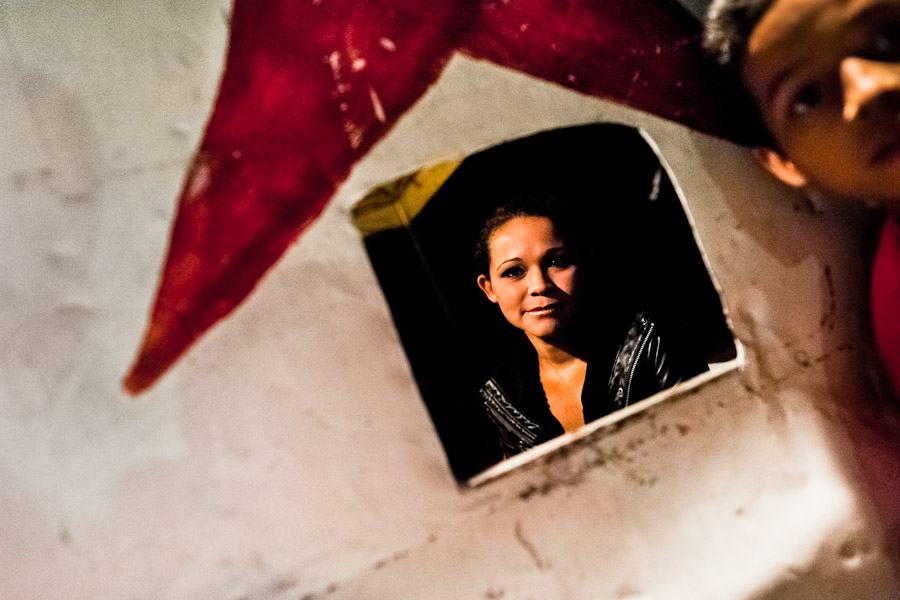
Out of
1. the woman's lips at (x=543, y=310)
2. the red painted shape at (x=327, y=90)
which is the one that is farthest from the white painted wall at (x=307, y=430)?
the woman's lips at (x=543, y=310)

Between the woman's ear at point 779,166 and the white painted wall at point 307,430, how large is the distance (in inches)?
3.4

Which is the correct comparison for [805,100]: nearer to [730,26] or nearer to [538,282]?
[730,26]

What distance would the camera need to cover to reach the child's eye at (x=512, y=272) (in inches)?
20.6

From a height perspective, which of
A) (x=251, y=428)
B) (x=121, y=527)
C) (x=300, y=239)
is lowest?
(x=121, y=527)

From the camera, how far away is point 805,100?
51 cm

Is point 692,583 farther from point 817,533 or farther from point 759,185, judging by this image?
point 759,185

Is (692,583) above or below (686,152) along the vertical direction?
below

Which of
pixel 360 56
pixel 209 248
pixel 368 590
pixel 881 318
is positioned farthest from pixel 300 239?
pixel 881 318

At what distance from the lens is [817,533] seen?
1.67ft

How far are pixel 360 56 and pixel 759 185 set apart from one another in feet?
1.41

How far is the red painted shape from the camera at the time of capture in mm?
512

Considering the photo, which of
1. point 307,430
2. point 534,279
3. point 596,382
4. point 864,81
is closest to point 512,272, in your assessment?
point 534,279

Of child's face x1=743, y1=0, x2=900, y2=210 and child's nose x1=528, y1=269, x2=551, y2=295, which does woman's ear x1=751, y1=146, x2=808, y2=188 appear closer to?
child's face x1=743, y1=0, x2=900, y2=210

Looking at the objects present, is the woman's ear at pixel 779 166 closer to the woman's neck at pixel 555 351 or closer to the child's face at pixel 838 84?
the child's face at pixel 838 84
